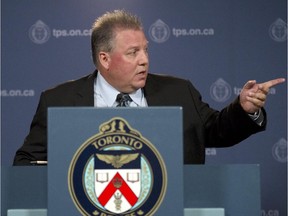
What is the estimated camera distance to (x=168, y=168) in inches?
55.7

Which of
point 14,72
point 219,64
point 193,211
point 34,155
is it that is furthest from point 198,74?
point 193,211

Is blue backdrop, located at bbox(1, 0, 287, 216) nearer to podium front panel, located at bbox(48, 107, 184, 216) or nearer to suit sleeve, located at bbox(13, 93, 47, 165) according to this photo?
suit sleeve, located at bbox(13, 93, 47, 165)

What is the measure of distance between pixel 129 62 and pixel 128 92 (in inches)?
4.1

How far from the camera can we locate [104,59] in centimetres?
255

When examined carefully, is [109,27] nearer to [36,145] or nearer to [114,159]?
[36,145]

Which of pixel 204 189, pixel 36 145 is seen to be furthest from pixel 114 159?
pixel 36 145

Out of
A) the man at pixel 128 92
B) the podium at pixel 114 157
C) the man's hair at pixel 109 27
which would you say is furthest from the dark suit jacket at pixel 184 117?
the podium at pixel 114 157

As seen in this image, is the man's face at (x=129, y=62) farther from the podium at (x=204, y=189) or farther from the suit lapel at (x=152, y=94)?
the podium at (x=204, y=189)

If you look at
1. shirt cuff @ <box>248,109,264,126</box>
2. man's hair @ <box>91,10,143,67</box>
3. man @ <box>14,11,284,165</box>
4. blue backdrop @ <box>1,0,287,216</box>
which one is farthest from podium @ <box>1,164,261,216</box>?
blue backdrop @ <box>1,0,287,216</box>

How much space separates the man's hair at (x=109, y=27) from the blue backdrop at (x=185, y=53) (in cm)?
182

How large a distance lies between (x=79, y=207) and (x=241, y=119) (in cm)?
82

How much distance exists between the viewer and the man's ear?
2.53 metres

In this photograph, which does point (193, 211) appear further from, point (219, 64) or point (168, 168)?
point (219, 64)

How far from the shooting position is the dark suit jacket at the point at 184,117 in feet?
7.54
